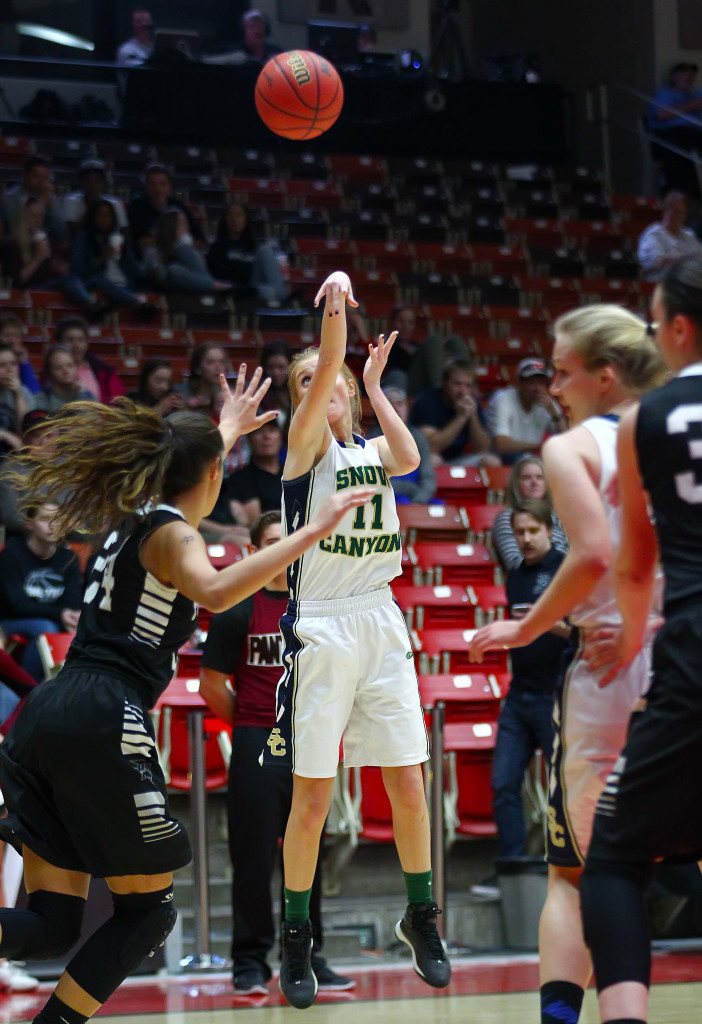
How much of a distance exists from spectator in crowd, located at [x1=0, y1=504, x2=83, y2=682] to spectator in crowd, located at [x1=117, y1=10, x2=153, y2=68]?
438 inches

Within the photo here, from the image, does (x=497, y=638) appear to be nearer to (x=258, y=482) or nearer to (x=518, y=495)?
(x=518, y=495)

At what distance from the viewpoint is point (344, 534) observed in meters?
3.84

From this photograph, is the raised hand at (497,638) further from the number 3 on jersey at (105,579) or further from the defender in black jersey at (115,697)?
the number 3 on jersey at (105,579)

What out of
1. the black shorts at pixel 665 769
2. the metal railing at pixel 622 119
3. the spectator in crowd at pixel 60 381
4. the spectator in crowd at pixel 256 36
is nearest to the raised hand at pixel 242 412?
the black shorts at pixel 665 769

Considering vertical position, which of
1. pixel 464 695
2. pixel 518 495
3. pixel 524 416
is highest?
pixel 524 416

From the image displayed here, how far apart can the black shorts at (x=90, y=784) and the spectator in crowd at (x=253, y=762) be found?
192 centimetres

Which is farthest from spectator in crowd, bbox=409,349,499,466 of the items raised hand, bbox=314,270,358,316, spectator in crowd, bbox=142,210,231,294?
raised hand, bbox=314,270,358,316

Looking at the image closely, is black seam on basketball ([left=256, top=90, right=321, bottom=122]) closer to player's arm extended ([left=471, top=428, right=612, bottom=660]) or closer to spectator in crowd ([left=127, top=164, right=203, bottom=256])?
player's arm extended ([left=471, top=428, right=612, bottom=660])

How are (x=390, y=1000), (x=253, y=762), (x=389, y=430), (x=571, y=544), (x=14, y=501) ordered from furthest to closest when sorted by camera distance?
1. (x=14, y=501)
2. (x=253, y=762)
3. (x=390, y=1000)
4. (x=389, y=430)
5. (x=571, y=544)

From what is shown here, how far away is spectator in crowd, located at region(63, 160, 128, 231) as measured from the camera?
38.8 feet

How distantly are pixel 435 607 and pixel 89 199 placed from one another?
6285 millimetres

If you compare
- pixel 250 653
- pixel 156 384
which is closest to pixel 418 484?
pixel 156 384

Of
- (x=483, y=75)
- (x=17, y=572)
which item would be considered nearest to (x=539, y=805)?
(x=17, y=572)

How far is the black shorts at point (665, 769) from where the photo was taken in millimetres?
2389
